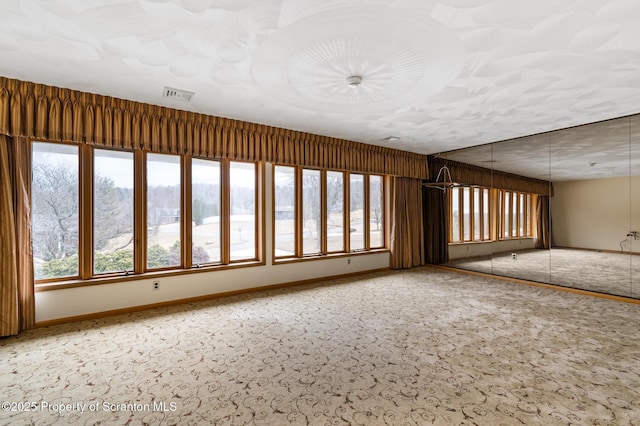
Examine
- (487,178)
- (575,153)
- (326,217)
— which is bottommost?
(326,217)

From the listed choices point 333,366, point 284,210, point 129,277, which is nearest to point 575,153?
point 284,210

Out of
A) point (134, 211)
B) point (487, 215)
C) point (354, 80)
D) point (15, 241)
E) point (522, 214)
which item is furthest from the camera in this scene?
point (487, 215)

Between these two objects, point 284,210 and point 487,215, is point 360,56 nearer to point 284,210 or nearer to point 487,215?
point 284,210

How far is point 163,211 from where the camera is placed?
13.7ft

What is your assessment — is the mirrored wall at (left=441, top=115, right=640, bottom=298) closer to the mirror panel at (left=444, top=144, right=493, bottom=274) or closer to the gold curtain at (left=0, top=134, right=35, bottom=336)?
the mirror panel at (left=444, top=144, right=493, bottom=274)

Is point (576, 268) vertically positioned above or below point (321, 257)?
below

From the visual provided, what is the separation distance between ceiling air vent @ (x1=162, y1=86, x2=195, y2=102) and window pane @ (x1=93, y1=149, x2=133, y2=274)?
1044 millimetres

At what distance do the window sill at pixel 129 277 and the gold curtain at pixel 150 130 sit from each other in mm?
1636

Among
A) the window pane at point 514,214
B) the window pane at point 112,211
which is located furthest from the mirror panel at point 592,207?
the window pane at point 112,211

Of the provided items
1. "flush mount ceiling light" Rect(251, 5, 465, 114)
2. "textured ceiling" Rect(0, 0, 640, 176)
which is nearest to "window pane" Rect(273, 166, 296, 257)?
"textured ceiling" Rect(0, 0, 640, 176)

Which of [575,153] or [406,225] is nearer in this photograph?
[575,153]

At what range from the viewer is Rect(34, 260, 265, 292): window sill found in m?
3.41

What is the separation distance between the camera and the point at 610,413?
76.2 inches

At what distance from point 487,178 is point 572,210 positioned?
59.5 inches
